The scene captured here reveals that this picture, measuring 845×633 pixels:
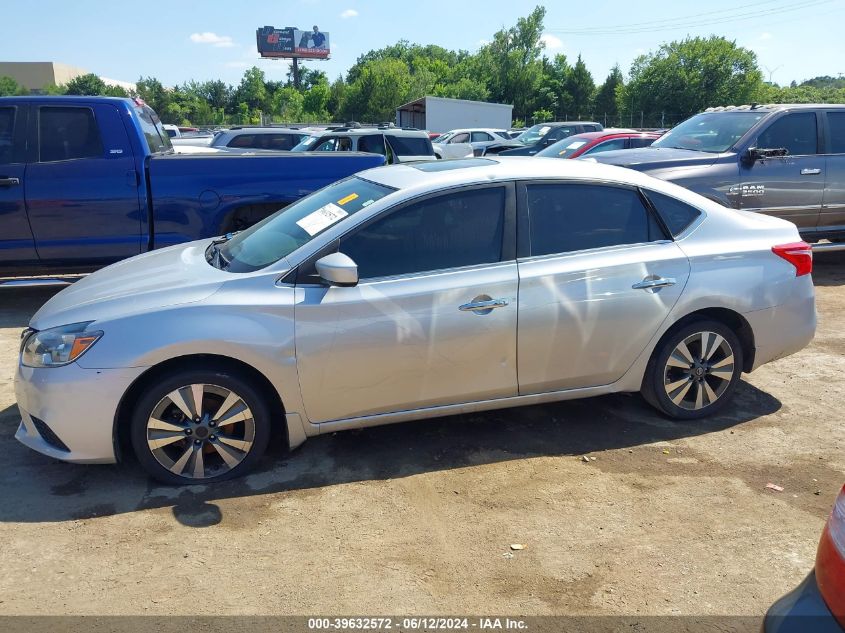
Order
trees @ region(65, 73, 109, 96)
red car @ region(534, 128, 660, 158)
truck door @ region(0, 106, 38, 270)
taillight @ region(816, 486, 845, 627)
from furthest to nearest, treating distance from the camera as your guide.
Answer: trees @ region(65, 73, 109, 96), red car @ region(534, 128, 660, 158), truck door @ region(0, 106, 38, 270), taillight @ region(816, 486, 845, 627)

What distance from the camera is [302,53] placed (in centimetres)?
8219

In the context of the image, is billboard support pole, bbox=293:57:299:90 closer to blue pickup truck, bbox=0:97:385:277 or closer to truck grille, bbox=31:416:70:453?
blue pickup truck, bbox=0:97:385:277

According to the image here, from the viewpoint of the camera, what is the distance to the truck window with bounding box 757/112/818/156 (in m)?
8.26

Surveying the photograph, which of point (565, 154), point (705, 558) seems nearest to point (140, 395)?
point (705, 558)

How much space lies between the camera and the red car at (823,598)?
1.79 m

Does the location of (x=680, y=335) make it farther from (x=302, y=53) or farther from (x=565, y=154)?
(x=302, y=53)

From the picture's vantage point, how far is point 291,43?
8131 centimetres

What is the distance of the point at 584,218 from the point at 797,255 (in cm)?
146

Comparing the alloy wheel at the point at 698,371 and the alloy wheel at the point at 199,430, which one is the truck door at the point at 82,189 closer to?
the alloy wheel at the point at 199,430

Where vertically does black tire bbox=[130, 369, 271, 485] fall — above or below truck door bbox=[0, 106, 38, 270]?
below

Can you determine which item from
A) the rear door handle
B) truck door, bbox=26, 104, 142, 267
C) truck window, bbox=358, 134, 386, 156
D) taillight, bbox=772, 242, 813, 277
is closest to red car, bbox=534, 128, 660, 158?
truck window, bbox=358, 134, 386, 156

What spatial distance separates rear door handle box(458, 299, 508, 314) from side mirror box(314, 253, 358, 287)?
0.63 m

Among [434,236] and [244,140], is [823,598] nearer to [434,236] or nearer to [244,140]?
[434,236]

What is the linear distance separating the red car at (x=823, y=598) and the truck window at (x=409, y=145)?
43.1 ft
